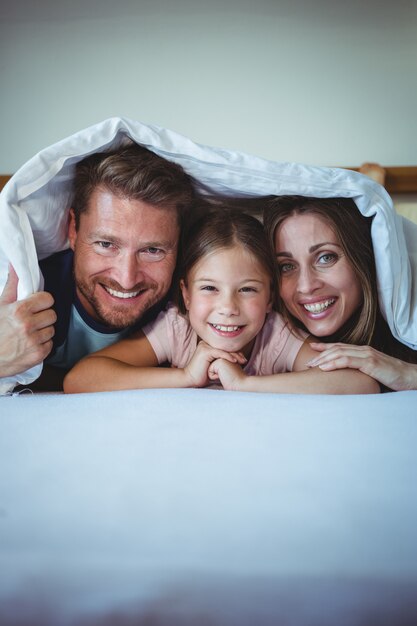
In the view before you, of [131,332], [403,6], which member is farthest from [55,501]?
[403,6]

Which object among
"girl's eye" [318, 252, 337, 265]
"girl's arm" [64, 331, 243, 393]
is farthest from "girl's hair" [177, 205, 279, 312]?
"girl's arm" [64, 331, 243, 393]

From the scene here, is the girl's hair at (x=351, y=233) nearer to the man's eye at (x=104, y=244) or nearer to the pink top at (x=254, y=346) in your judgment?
the pink top at (x=254, y=346)

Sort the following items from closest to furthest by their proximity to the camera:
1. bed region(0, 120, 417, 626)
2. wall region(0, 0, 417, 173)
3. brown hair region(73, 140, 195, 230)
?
bed region(0, 120, 417, 626) → brown hair region(73, 140, 195, 230) → wall region(0, 0, 417, 173)

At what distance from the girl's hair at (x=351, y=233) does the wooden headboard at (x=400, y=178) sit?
0.69 metres

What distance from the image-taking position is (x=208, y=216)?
4.12 feet

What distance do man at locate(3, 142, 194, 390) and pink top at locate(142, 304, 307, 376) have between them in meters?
0.05

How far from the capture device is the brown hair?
109cm

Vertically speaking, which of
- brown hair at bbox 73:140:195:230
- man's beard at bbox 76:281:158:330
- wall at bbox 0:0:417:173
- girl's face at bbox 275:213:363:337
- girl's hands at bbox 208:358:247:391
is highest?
wall at bbox 0:0:417:173

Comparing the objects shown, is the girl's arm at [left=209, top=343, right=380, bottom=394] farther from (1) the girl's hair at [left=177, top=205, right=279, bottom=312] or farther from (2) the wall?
(2) the wall

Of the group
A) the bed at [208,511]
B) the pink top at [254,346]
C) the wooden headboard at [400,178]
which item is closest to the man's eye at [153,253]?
the pink top at [254,346]

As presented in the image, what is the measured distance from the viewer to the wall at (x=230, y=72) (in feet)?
5.82

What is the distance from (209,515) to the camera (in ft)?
1.93

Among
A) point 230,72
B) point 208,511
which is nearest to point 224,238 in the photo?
point 208,511

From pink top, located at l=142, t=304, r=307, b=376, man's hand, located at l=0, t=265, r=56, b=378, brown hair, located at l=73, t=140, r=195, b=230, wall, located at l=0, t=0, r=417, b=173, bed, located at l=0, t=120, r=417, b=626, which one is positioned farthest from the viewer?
wall, located at l=0, t=0, r=417, b=173
